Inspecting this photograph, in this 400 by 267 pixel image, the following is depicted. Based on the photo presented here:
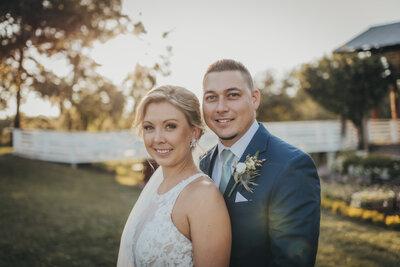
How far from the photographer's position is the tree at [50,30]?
3662mm

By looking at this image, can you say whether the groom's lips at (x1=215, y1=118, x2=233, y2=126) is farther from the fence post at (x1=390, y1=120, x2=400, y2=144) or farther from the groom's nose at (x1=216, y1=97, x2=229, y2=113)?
the fence post at (x1=390, y1=120, x2=400, y2=144)

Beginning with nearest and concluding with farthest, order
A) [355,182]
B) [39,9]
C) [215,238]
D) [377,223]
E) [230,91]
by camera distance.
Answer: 1. [215,238]
2. [230,91]
3. [39,9]
4. [377,223]
5. [355,182]

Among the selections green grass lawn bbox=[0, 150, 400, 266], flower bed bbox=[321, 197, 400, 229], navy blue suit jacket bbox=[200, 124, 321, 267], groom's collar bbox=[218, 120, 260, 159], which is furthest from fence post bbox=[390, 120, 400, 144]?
navy blue suit jacket bbox=[200, 124, 321, 267]

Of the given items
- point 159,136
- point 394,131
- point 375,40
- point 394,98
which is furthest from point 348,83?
point 159,136

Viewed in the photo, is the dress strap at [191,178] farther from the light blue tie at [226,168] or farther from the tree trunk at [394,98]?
the tree trunk at [394,98]

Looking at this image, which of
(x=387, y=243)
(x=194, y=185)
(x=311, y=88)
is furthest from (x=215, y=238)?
(x=311, y=88)

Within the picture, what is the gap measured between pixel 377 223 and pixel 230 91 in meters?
7.11

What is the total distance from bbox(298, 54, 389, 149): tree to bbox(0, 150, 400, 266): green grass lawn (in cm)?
882

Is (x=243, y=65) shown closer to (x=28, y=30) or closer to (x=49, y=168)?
A: (x=28, y=30)

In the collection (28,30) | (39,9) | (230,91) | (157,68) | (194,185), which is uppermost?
(39,9)

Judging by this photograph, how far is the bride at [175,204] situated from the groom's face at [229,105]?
0.75 feet

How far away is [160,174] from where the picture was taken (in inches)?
130

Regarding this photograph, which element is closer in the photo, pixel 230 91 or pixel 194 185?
pixel 194 185

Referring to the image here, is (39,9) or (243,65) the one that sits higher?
(39,9)
